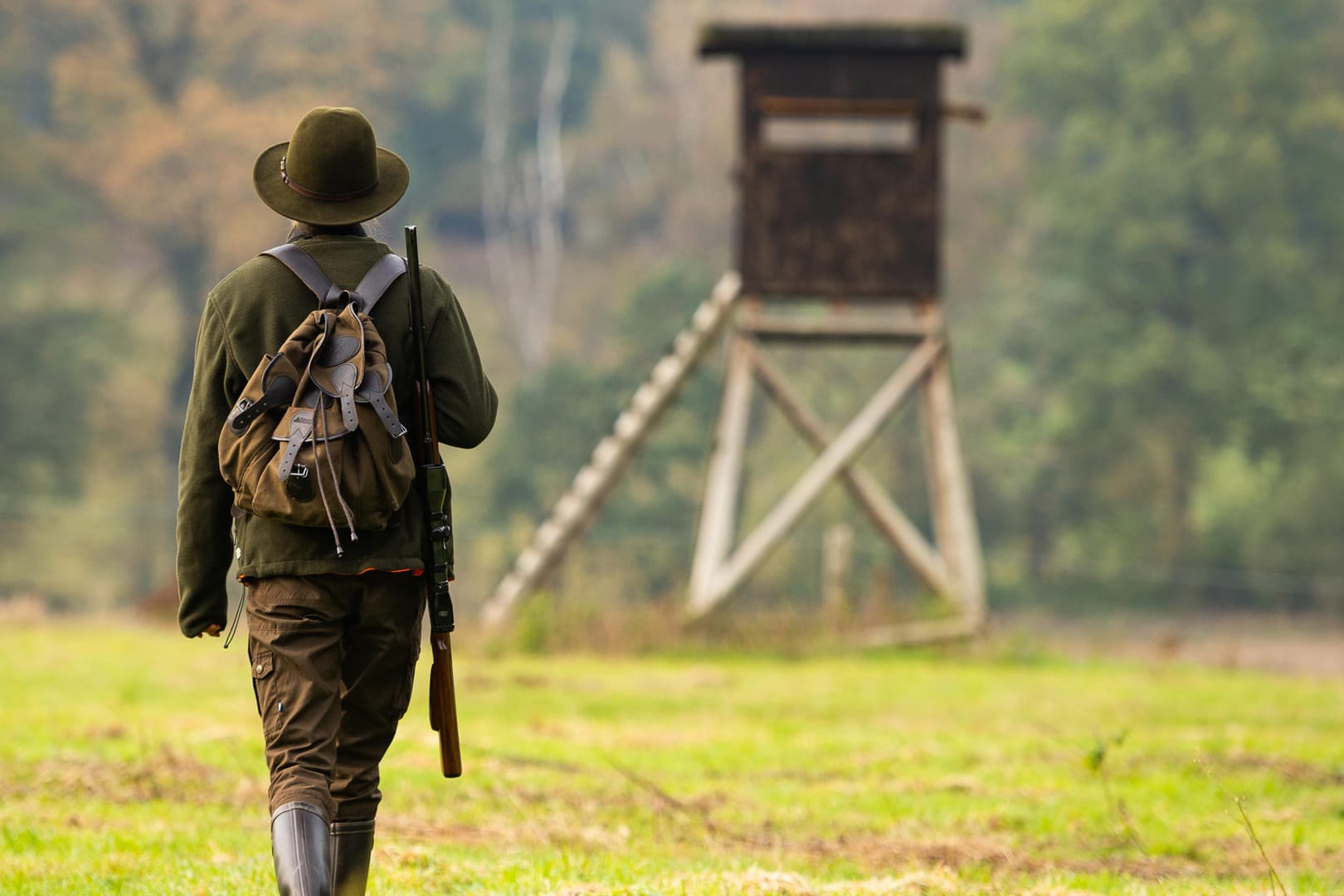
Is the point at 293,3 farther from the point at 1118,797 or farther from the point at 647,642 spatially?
the point at 1118,797

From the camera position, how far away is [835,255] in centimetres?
1783

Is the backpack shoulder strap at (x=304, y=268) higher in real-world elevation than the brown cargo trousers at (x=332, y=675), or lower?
higher

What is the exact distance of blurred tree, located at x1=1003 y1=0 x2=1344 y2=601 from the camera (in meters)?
37.5

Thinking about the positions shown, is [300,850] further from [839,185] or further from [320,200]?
[839,185]

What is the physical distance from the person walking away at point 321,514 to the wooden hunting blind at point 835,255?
12757 mm

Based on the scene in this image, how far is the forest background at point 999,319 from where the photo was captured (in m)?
35.7

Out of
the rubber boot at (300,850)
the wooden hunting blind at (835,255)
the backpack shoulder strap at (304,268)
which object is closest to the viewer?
the rubber boot at (300,850)

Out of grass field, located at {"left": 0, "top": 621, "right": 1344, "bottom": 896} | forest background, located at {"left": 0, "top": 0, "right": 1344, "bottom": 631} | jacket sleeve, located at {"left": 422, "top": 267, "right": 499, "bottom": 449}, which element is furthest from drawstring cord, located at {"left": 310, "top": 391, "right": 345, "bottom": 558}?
forest background, located at {"left": 0, "top": 0, "right": 1344, "bottom": 631}

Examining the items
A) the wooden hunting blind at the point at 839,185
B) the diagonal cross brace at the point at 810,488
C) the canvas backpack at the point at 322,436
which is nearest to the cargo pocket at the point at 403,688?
the canvas backpack at the point at 322,436

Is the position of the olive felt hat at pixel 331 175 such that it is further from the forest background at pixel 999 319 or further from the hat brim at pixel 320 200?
the forest background at pixel 999 319

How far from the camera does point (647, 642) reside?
654 inches

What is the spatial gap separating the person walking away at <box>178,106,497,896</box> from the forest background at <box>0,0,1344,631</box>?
2779cm

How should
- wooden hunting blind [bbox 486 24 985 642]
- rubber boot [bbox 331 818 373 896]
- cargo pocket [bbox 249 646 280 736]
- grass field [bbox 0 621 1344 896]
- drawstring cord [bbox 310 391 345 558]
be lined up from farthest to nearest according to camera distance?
wooden hunting blind [bbox 486 24 985 642]
grass field [bbox 0 621 1344 896]
rubber boot [bbox 331 818 373 896]
cargo pocket [bbox 249 646 280 736]
drawstring cord [bbox 310 391 345 558]

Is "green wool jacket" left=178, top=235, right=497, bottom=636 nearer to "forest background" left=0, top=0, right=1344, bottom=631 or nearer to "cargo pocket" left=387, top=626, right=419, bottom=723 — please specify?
"cargo pocket" left=387, top=626, right=419, bottom=723
